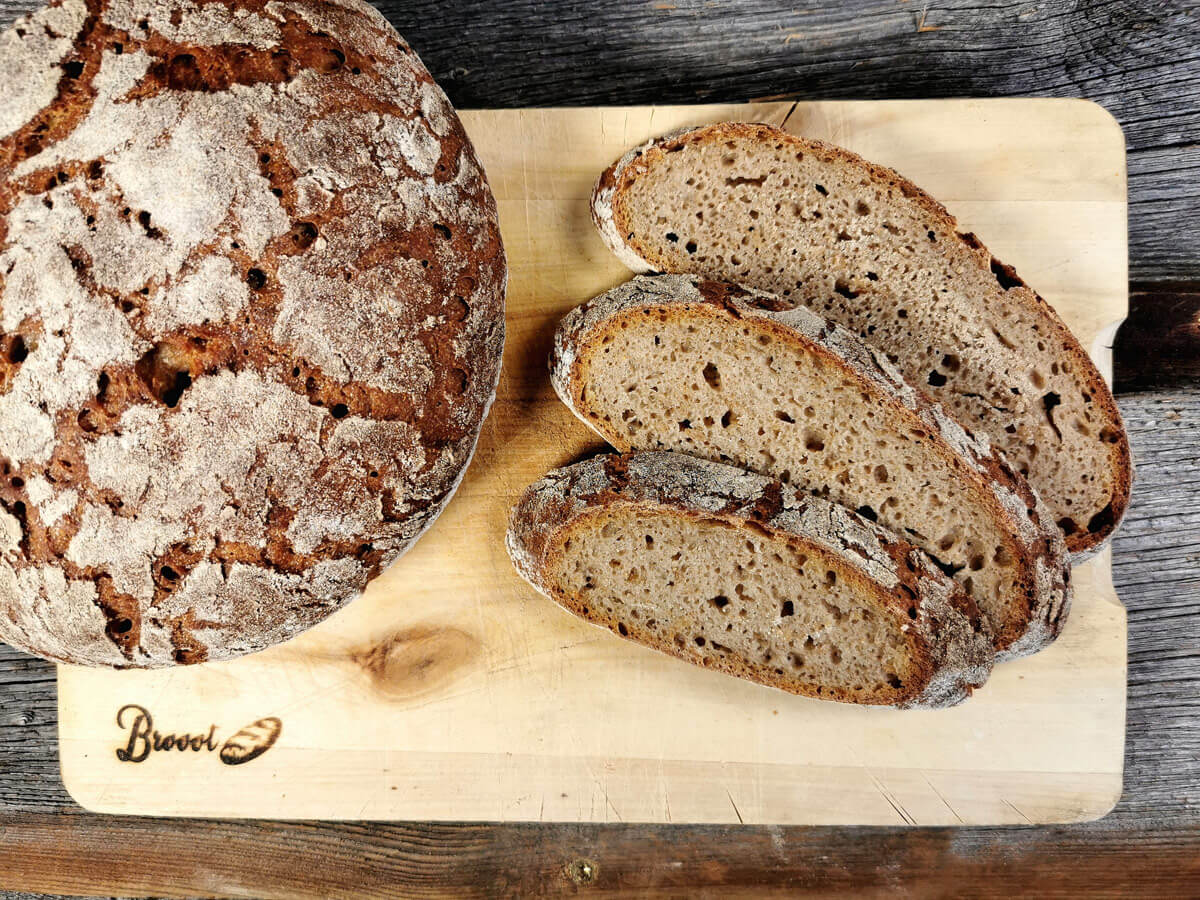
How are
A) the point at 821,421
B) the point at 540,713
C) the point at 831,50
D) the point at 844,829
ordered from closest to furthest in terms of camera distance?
1. the point at 821,421
2. the point at 540,713
3. the point at 831,50
4. the point at 844,829

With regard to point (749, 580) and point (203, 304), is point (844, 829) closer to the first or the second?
point (749, 580)

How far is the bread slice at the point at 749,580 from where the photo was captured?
1719mm

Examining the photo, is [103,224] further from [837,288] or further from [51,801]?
[51,801]

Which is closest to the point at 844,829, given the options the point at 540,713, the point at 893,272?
the point at 540,713

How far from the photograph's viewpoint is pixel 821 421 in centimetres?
179

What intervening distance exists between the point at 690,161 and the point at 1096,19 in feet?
4.36

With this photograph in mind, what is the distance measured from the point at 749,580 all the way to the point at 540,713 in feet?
2.29

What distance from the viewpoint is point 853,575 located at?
1.71 m

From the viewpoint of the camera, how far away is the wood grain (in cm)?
216

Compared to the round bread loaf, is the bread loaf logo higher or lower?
lower

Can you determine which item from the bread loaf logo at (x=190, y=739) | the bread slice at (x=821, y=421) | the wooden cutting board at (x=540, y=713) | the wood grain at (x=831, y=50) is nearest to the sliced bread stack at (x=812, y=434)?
the bread slice at (x=821, y=421)

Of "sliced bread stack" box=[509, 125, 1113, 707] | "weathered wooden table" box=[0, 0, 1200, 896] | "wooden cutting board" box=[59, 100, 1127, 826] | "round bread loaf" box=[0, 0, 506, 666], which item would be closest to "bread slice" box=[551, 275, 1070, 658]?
"sliced bread stack" box=[509, 125, 1113, 707]

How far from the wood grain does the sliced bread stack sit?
0.45 metres

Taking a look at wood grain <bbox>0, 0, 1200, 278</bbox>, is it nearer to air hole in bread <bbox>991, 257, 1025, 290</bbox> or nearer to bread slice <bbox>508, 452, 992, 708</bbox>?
air hole in bread <bbox>991, 257, 1025, 290</bbox>
